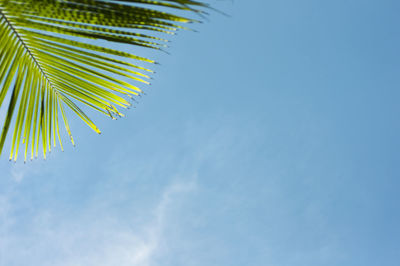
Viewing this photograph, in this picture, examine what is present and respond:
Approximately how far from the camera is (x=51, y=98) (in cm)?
262

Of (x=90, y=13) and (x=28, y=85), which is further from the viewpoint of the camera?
(x=28, y=85)

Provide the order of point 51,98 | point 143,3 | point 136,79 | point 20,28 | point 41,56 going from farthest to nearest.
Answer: point 51,98 → point 136,79 → point 41,56 → point 20,28 → point 143,3

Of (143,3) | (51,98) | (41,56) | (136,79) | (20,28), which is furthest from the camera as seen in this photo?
(51,98)

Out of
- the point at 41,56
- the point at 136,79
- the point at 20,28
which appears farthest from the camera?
the point at 136,79

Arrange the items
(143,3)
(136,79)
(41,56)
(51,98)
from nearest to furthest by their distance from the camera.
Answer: (143,3) → (41,56) → (136,79) → (51,98)

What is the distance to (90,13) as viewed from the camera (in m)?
1.69

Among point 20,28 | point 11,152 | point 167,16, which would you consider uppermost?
point 20,28

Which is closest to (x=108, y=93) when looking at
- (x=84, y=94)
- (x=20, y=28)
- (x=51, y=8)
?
(x=84, y=94)

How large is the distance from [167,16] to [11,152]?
1.46m

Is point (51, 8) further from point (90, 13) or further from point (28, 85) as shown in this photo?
point (28, 85)

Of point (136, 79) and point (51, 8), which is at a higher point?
point (136, 79)

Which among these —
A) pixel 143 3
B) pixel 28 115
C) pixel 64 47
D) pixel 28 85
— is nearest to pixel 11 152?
pixel 28 115

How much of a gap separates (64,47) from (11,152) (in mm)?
840

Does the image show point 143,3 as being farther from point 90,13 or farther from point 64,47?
point 64,47
